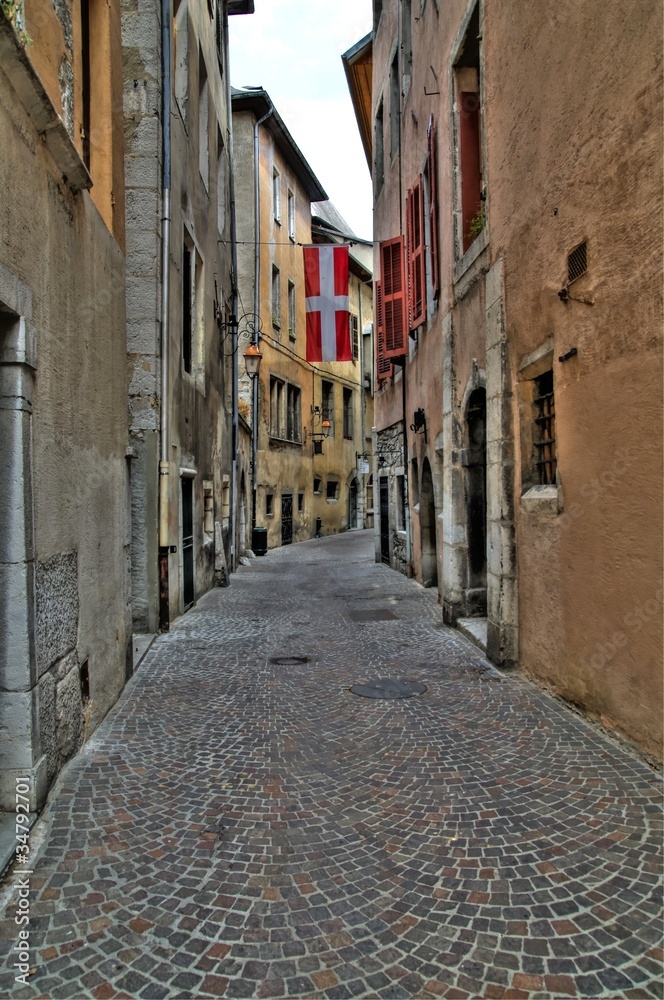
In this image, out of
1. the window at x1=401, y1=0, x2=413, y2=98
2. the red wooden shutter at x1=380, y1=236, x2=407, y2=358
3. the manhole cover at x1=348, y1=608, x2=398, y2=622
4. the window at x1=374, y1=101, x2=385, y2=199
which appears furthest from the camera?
the window at x1=374, y1=101, x2=385, y2=199

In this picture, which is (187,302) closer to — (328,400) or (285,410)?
(285,410)

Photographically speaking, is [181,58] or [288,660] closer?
[288,660]

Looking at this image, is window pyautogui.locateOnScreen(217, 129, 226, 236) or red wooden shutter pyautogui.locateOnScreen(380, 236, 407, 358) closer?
red wooden shutter pyautogui.locateOnScreen(380, 236, 407, 358)

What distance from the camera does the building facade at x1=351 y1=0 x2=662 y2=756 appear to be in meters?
3.99

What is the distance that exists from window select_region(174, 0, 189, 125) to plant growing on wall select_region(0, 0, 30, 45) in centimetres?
657

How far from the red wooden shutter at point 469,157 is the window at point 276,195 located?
16243 mm

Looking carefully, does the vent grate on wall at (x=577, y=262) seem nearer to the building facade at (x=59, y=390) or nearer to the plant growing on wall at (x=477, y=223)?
the plant growing on wall at (x=477, y=223)

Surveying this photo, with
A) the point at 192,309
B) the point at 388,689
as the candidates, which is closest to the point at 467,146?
the point at 192,309

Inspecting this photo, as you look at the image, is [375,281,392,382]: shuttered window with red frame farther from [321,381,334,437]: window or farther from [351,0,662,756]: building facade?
[321,381,334,437]: window

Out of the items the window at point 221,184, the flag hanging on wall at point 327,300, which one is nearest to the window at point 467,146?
→ the flag hanging on wall at point 327,300

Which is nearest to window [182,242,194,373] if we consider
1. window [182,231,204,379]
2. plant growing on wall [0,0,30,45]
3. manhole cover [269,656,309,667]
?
window [182,231,204,379]

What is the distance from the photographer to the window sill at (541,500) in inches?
209

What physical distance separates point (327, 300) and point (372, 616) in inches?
318

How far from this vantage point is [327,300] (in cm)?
1483
